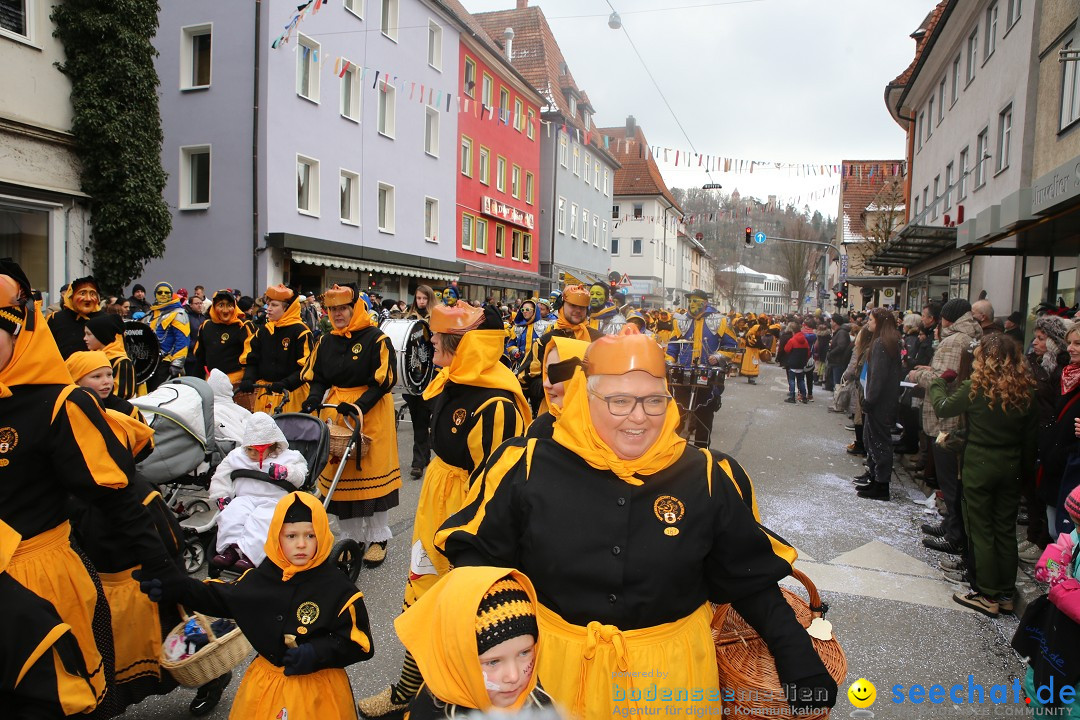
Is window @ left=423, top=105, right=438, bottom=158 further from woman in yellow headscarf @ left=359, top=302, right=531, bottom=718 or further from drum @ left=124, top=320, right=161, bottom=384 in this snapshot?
woman in yellow headscarf @ left=359, top=302, right=531, bottom=718

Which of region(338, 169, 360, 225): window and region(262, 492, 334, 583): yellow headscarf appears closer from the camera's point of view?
region(262, 492, 334, 583): yellow headscarf

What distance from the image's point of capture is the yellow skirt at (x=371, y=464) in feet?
18.3

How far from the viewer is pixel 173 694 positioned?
3.78 m

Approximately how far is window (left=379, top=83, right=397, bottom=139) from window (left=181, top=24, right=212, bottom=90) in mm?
5782

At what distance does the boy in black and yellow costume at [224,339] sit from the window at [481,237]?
75.5 ft

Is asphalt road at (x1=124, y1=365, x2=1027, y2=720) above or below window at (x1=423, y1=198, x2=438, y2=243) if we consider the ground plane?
below

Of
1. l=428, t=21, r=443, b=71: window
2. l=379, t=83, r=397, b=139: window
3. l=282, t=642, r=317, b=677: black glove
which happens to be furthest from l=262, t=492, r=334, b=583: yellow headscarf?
l=428, t=21, r=443, b=71: window

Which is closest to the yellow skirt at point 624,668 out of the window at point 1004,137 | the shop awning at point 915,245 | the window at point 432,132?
the shop awning at point 915,245

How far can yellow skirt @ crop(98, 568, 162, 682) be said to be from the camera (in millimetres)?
3217

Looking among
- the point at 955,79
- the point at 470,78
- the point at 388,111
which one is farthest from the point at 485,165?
the point at 955,79

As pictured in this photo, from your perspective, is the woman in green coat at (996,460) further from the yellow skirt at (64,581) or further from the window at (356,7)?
the window at (356,7)

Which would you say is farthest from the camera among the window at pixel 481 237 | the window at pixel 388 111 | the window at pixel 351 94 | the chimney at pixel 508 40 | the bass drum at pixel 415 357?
the chimney at pixel 508 40

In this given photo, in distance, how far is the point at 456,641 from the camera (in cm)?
175

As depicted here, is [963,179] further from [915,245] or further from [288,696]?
[288,696]
